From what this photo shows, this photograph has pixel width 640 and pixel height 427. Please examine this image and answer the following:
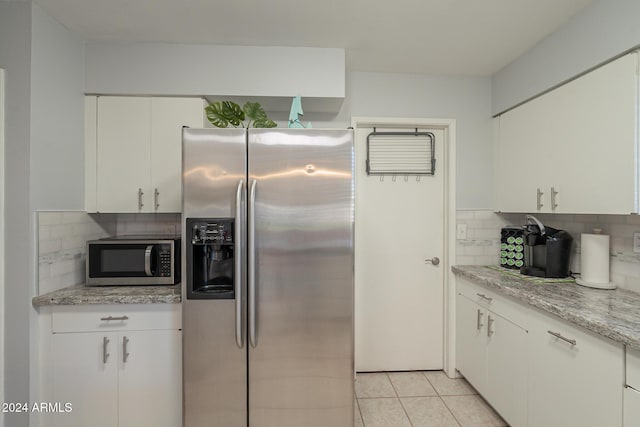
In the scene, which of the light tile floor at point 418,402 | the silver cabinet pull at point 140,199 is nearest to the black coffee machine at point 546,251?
the light tile floor at point 418,402

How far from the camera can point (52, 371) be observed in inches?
69.2

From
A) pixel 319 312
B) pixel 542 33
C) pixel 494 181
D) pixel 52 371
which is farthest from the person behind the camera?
pixel 494 181

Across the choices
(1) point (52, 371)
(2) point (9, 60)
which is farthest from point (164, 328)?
(2) point (9, 60)

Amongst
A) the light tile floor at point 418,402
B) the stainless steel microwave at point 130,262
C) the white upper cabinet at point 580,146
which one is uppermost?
the white upper cabinet at point 580,146

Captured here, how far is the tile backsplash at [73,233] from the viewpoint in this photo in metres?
1.79

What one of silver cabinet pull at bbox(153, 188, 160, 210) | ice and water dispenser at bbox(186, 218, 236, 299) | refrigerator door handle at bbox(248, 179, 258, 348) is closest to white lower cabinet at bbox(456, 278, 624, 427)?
refrigerator door handle at bbox(248, 179, 258, 348)

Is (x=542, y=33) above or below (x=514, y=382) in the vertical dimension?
above

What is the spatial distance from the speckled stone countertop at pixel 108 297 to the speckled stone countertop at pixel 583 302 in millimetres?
1962

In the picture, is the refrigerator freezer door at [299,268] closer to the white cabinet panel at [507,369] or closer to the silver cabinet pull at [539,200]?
the white cabinet panel at [507,369]

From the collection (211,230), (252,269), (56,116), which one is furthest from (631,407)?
(56,116)

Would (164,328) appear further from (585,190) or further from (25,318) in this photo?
(585,190)

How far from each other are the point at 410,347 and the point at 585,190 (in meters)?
1.75

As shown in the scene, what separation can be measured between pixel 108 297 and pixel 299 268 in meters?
1.14

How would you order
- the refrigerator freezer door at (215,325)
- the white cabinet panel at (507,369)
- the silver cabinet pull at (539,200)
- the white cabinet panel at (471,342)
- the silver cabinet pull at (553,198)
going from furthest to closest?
the white cabinet panel at (471,342) → the silver cabinet pull at (539,200) → the silver cabinet pull at (553,198) → the white cabinet panel at (507,369) → the refrigerator freezer door at (215,325)
